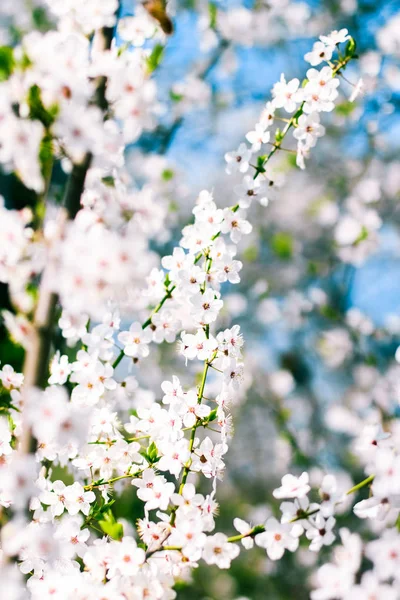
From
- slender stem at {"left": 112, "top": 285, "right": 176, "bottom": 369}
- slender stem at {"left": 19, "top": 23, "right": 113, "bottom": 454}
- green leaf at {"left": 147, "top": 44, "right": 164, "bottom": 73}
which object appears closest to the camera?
slender stem at {"left": 19, "top": 23, "right": 113, "bottom": 454}

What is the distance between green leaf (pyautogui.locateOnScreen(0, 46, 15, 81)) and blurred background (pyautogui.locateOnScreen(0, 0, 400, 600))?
2130 millimetres

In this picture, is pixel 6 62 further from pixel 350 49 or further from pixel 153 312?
pixel 350 49

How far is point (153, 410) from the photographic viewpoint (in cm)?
170

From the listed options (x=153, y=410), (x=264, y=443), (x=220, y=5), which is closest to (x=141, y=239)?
(x=153, y=410)

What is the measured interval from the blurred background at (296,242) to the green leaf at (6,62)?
2.13m

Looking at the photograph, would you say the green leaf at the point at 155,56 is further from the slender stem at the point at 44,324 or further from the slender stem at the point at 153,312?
the slender stem at the point at 153,312

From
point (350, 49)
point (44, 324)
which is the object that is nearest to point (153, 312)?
point (44, 324)

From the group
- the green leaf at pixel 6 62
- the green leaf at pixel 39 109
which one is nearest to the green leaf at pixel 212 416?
the green leaf at pixel 39 109

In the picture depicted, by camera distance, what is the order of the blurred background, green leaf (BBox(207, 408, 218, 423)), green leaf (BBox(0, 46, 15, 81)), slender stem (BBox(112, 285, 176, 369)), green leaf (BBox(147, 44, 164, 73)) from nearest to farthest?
green leaf (BBox(0, 46, 15, 81))
green leaf (BBox(147, 44, 164, 73))
green leaf (BBox(207, 408, 218, 423))
slender stem (BBox(112, 285, 176, 369))
the blurred background

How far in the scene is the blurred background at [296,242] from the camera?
530 centimetres

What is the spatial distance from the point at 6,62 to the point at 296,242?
711 cm

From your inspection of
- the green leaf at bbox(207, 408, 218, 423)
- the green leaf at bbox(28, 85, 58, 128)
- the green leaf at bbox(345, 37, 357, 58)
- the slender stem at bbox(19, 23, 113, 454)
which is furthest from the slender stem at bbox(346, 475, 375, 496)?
the green leaf at bbox(345, 37, 357, 58)

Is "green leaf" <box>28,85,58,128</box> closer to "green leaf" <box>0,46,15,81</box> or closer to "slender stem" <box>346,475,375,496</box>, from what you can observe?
"green leaf" <box>0,46,15,81</box>

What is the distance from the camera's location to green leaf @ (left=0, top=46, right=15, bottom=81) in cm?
131
